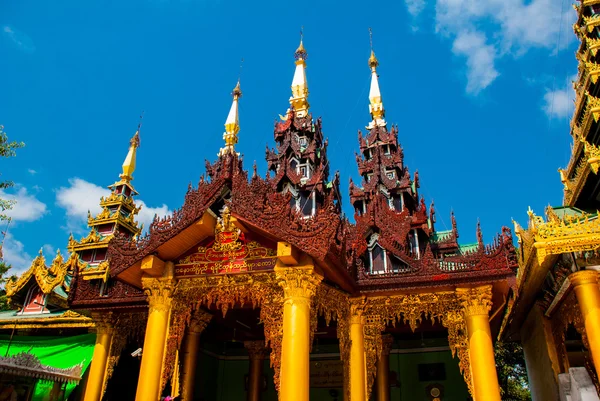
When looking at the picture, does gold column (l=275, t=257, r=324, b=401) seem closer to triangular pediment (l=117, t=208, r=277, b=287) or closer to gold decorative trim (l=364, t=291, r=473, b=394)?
triangular pediment (l=117, t=208, r=277, b=287)

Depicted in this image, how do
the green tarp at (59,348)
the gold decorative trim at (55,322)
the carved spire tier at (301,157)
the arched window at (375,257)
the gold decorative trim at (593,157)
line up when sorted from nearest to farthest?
1. the gold decorative trim at (593,157)
2. the green tarp at (59,348)
3. the gold decorative trim at (55,322)
4. the arched window at (375,257)
5. the carved spire tier at (301,157)

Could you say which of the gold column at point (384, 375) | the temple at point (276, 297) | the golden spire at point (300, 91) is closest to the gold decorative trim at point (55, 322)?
the temple at point (276, 297)

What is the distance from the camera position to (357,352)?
40.2ft

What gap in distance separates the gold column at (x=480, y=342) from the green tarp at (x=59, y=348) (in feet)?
37.8

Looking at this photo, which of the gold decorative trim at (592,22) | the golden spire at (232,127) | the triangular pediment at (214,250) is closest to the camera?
the triangular pediment at (214,250)

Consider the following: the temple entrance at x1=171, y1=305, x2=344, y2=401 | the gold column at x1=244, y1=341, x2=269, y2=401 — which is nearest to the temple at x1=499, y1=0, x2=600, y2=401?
the temple entrance at x1=171, y1=305, x2=344, y2=401

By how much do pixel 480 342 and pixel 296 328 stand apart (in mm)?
4828

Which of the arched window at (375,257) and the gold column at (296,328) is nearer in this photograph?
the gold column at (296,328)

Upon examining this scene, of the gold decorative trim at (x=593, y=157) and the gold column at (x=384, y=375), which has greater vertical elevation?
the gold decorative trim at (x=593, y=157)

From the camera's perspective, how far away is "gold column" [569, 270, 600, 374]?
30.7ft

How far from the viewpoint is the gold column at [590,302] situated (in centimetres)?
934

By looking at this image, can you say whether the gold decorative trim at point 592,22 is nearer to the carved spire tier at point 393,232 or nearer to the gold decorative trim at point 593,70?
the gold decorative trim at point 593,70

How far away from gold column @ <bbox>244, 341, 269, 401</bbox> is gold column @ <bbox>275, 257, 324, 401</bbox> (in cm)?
841

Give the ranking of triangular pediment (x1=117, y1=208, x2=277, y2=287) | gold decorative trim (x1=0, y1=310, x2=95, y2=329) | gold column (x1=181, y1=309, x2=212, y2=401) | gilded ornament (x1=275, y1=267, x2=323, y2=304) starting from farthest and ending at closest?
gold decorative trim (x1=0, y1=310, x2=95, y2=329), gold column (x1=181, y1=309, x2=212, y2=401), triangular pediment (x1=117, y1=208, x2=277, y2=287), gilded ornament (x1=275, y1=267, x2=323, y2=304)
